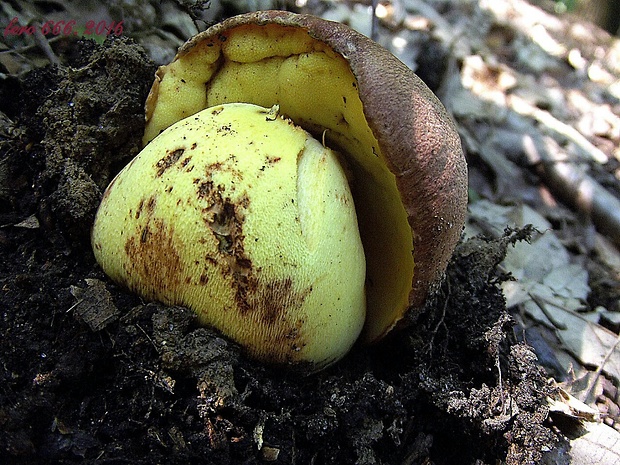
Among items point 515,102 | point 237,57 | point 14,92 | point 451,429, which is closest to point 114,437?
point 451,429

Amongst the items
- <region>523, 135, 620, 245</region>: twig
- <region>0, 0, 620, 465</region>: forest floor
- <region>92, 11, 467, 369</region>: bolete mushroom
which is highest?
<region>92, 11, 467, 369</region>: bolete mushroom

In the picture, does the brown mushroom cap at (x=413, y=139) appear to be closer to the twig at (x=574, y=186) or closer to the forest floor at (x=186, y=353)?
the forest floor at (x=186, y=353)

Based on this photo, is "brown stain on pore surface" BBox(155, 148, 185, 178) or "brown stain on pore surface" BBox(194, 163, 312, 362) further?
"brown stain on pore surface" BBox(155, 148, 185, 178)

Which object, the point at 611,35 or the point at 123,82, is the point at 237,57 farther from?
the point at 611,35
